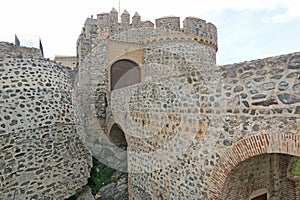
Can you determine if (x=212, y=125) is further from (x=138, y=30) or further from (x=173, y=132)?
(x=138, y=30)

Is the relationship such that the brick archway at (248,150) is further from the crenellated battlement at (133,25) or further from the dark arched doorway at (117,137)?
the crenellated battlement at (133,25)

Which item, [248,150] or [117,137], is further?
[117,137]

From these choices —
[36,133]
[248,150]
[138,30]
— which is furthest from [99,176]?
[138,30]

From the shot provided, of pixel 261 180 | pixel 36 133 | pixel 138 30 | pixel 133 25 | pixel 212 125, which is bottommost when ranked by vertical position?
pixel 261 180

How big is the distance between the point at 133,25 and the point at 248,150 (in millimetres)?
9381

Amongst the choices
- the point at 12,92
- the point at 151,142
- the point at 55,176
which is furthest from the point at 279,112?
the point at 12,92

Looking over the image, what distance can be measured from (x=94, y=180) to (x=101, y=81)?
4642 millimetres

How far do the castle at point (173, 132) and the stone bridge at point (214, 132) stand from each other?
0.01m

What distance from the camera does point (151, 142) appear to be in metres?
5.74

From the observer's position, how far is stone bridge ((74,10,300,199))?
3068 mm

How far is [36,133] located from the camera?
513 centimetres

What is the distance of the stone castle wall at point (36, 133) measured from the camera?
4.74m

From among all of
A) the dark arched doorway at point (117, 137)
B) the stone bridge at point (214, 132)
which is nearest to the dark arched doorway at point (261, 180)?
the stone bridge at point (214, 132)

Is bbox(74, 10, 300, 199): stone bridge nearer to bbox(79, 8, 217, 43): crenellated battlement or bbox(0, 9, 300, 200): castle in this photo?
bbox(0, 9, 300, 200): castle
